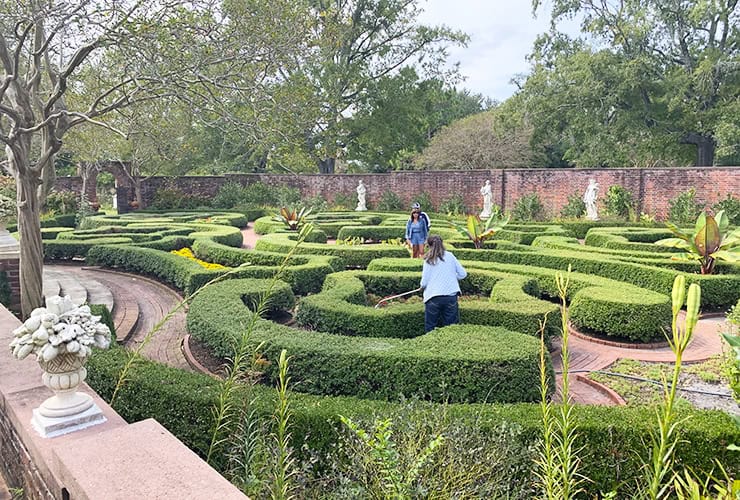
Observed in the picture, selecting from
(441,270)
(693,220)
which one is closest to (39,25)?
(441,270)

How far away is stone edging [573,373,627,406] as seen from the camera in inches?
186

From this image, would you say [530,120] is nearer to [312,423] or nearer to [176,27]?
[176,27]

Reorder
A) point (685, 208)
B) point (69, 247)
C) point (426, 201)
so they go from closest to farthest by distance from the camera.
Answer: point (69, 247), point (685, 208), point (426, 201)

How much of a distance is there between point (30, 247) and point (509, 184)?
17.1 m

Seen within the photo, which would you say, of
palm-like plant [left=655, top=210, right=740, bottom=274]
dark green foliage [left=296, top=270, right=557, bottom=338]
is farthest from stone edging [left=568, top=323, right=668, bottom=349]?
palm-like plant [left=655, top=210, right=740, bottom=274]

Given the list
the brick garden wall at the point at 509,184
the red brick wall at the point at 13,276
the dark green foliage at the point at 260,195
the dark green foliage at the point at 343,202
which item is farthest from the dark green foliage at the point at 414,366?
the dark green foliage at the point at 260,195

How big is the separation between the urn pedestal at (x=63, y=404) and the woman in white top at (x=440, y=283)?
357cm

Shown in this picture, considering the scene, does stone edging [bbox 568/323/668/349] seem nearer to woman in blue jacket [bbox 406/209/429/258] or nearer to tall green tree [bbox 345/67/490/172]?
woman in blue jacket [bbox 406/209/429/258]

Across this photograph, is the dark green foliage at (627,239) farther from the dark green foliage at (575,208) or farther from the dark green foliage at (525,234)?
the dark green foliage at (575,208)

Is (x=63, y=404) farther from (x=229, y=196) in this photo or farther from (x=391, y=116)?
(x=391, y=116)

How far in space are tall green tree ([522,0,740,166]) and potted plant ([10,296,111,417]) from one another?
2194cm

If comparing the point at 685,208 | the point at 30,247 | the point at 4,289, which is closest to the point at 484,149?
the point at 685,208

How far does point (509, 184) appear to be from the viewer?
787 inches

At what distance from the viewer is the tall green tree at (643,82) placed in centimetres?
2062
